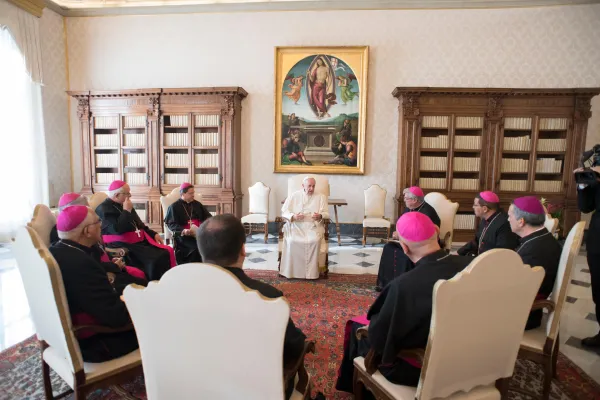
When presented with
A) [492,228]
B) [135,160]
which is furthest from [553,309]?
[135,160]

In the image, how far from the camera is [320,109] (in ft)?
23.5

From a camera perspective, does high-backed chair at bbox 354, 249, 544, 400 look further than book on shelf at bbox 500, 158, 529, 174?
No

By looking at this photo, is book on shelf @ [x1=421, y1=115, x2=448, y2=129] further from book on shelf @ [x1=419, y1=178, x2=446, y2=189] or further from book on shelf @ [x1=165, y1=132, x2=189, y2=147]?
book on shelf @ [x1=165, y1=132, x2=189, y2=147]

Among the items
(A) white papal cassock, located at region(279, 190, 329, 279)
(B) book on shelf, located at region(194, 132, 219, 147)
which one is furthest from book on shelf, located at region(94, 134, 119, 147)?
(A) white papal cassock, located at region(279, 190, 329, 279)

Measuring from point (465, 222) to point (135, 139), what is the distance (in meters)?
6.88

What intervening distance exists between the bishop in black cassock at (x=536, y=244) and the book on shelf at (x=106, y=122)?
24.0 ft

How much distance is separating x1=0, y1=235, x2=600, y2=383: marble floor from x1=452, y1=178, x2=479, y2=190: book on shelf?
6.31 feet

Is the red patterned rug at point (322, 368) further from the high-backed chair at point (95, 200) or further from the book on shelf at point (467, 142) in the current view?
the book on shelf at point (467, 142)

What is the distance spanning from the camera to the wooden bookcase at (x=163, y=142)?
694cm

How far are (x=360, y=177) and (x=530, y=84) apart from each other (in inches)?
148

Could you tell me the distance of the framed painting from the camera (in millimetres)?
7043

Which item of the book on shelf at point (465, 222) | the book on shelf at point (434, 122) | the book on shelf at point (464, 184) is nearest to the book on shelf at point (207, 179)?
the book on shelf at point (434, 122)

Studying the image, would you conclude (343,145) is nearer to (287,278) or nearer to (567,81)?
(287,278)

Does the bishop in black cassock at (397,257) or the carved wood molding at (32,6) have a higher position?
the carved wood molding at (32,6)
